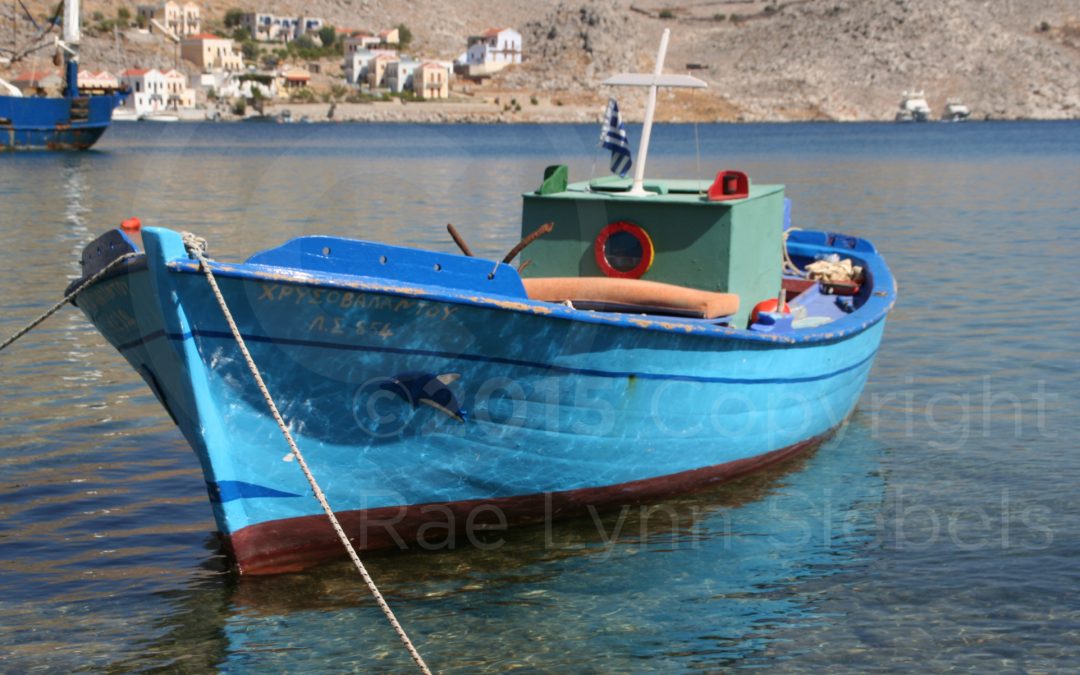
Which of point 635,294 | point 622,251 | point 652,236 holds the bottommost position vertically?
point 635,294

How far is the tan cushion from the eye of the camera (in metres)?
10.0

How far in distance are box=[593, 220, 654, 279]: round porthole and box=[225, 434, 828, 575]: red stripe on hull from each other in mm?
1888

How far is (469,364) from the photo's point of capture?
839 centimetres

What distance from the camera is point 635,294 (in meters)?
10.1

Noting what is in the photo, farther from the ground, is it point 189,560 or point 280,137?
point 280,137

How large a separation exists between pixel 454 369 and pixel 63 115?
65.2m

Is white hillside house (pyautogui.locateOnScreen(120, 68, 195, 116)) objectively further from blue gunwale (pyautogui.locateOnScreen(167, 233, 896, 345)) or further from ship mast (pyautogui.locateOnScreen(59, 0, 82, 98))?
blue gunwale (pyautogui.locateOnScreen(167, 233, 896, 345))

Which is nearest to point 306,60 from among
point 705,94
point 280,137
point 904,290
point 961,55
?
point 705,94

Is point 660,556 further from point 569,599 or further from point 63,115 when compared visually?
point 63,115

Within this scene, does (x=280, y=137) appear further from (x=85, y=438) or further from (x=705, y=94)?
(x=85, y=438)

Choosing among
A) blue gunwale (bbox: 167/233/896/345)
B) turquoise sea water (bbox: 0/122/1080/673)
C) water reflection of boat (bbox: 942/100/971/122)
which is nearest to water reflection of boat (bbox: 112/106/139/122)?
water reflection of boat (bbox: 942/100/971/122)

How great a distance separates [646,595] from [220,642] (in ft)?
9.64

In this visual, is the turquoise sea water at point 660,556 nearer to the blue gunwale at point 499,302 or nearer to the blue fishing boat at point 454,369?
the blue fishing boat at point 454,369

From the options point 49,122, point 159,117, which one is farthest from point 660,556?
point 159,117
